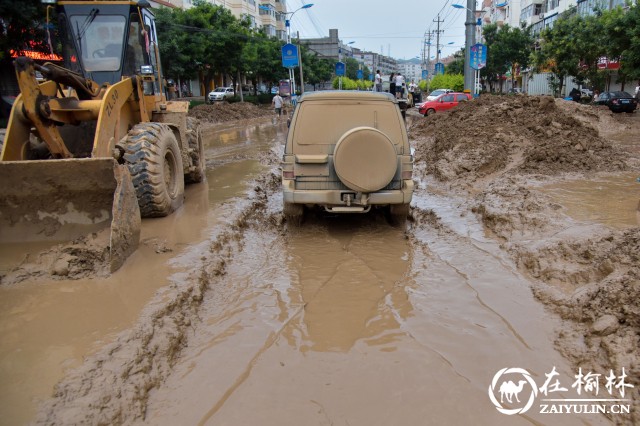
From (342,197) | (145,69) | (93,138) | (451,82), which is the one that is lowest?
(342,197)

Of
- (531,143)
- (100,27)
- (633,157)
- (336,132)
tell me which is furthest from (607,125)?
(100,27)

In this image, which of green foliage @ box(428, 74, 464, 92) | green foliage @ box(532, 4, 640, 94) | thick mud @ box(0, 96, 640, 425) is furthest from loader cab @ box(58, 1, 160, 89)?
green foliage @ box(428, 74, 464, 92)

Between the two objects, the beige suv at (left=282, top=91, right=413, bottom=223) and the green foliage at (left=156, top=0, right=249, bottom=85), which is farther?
the green foliage at (left=156, top=0, right=249, bottom=85)

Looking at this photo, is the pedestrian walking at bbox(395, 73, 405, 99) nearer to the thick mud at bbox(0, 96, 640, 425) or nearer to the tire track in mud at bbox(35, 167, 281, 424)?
the thick mud at bbox(0, 96, 640, 425)

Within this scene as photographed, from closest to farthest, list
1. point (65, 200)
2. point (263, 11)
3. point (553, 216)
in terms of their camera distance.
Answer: point (65, 200) → point (553, 216) → point (263, 11)

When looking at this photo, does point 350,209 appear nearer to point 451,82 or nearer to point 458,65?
point 451,82

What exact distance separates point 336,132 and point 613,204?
15.3 feet

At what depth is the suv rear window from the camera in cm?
654

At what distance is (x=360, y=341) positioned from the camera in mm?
3863

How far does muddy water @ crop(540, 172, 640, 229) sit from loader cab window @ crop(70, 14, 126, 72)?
7.40 metres

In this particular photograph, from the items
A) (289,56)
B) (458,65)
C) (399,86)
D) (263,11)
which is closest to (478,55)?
(399,86)

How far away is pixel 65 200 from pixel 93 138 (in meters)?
1.83

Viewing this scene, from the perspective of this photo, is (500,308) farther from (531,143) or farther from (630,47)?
(630,47)

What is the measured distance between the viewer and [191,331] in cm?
402
